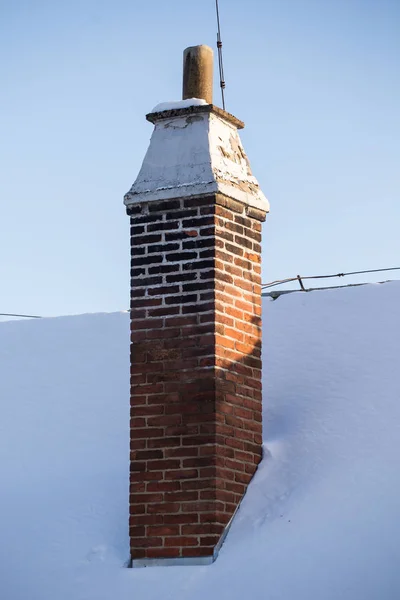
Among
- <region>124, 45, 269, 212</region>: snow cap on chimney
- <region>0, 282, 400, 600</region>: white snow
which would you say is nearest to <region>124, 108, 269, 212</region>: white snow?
<region>124, 45, 269, 212</region>: snow cap on chimney

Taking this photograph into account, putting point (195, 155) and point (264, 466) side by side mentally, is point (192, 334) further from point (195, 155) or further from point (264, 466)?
point (195, 155)

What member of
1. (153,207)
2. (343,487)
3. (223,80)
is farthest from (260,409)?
(223,80)

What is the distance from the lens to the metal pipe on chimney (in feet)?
29.3

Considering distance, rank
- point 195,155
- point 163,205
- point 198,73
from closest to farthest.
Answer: point 163,205 < point 195,155 < point 198,73

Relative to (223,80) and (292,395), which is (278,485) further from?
(223,80)

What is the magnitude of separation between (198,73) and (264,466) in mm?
2636

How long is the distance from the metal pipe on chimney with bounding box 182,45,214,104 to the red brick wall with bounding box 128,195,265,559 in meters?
0.91

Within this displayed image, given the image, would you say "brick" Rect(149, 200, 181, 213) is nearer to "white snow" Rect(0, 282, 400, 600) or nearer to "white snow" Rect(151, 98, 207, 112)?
"white snow" Rect(151, 98, 207, 112)

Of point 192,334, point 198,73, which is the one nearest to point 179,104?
point 198,73

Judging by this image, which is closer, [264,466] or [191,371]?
[191,371]

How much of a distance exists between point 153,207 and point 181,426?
142 cm

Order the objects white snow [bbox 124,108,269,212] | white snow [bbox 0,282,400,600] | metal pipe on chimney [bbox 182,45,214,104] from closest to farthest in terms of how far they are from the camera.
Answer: white snow [bbox 0,282,400,600] < white snow [bbox 124,108,269,212] < metal pipe on chimney [bbox 182,45,214,104]

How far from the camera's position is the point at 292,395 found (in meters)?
8.84

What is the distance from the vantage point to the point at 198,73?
8.97 m
